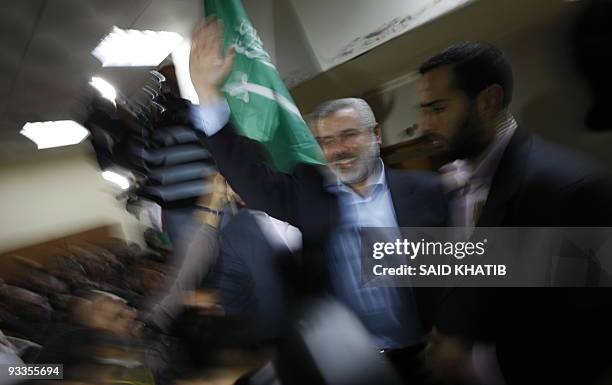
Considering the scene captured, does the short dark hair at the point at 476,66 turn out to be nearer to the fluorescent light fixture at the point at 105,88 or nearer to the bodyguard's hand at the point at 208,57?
the bodyguard's hand at the point at 208,57

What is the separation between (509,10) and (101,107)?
3.18 feet

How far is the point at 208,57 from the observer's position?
53.9 inches

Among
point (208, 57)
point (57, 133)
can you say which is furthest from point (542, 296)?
point (57, 133)

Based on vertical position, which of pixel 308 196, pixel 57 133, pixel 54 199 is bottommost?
pixel 308 196

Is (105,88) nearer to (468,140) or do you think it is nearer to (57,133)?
(57,133)

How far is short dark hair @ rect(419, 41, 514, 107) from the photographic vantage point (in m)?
1.15

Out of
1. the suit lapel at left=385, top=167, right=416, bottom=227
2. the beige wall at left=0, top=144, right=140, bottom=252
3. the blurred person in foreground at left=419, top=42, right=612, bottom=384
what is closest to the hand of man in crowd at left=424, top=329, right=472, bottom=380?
the blurred person in foreground at left=419, top=42, right=612, bottom=384

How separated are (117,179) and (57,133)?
193 mm

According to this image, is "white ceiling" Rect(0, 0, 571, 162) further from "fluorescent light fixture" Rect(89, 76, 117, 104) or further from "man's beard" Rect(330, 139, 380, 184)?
"man's beard" Rect(330, 139, 380, 184)

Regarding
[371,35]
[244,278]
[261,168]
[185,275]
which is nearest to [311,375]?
[244,278]

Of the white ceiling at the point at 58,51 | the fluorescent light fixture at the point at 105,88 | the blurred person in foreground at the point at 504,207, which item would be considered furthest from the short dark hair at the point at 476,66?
the fluorescent light fixture at the point at 105,88

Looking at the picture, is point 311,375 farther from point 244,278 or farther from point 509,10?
point 509,10

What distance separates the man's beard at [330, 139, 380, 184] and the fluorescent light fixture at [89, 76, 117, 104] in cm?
58

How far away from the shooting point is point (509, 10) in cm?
113
